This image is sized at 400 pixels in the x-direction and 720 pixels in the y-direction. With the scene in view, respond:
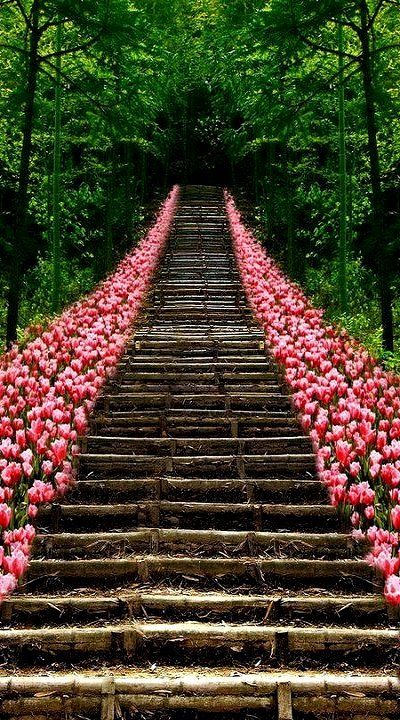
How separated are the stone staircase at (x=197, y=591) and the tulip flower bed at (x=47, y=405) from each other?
0.19 metres

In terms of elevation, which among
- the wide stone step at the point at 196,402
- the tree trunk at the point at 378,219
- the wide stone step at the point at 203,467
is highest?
the tree trunk at the point at 378,219

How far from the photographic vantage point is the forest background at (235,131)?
8281mm

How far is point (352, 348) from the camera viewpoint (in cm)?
802

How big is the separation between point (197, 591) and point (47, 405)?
2467 millimetres

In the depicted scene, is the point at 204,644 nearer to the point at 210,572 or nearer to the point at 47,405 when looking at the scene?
the point at 210,572

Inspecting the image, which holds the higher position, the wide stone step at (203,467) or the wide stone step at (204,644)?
the wide stone step at (203,467)

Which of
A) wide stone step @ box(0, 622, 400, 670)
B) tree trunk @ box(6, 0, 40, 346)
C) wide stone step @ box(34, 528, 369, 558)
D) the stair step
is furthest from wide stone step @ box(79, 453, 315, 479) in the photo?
tree trunk @ box(6, 0, 40, 346)

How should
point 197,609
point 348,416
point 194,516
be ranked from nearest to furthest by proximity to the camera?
point 197,609, point 194,516, point 348,416

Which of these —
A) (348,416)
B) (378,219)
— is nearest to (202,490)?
(348,416)

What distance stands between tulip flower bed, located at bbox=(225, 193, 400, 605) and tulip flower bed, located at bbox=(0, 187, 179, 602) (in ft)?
6.00

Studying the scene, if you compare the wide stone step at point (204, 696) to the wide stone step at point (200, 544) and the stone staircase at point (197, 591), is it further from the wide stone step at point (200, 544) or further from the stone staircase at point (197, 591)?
the wide stone step at point (200, 544)

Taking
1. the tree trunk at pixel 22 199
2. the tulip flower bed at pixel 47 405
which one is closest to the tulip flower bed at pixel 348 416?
the tulip flower bed at pixel 47 405

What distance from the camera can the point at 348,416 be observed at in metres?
5.41

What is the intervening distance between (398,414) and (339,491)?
1588mm
